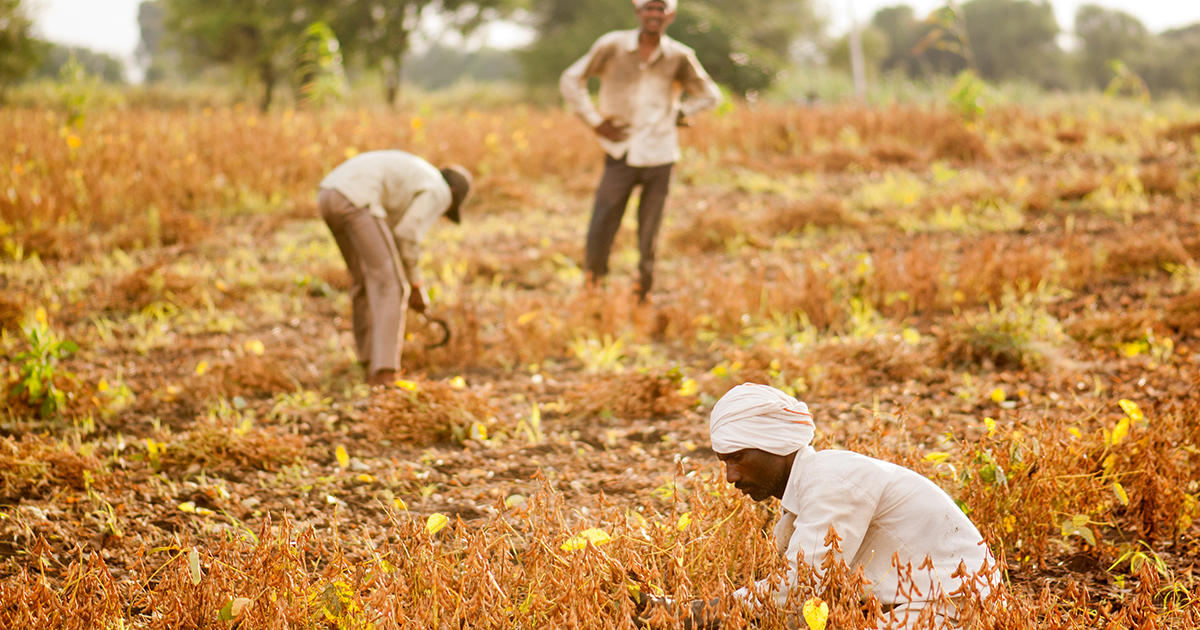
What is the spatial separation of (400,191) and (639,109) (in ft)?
5.79

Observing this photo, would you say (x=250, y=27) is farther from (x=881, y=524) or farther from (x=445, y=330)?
(x=881, y=524)

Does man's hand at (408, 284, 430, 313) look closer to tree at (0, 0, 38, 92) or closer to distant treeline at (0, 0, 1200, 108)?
distant treeline at (0, 0, 1200, 108)

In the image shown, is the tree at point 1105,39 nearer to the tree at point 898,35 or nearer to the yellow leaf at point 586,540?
the tree at point 898,35

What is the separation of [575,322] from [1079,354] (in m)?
2.72

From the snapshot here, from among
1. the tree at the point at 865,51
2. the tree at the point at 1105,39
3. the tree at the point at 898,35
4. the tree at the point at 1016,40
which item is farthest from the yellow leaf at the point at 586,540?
the tree at the point at 898,35

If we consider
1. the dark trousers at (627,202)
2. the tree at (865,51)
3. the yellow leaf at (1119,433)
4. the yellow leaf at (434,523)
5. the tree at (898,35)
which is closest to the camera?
the yellow leaf at (434,523)

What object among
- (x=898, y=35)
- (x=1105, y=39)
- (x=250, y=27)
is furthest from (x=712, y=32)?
(x=898, y=35)

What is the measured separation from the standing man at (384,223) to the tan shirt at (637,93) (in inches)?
53.3

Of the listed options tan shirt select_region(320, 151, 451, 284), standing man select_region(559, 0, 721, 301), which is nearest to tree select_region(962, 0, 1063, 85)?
standing man select_region(559, 0, 721, 301)

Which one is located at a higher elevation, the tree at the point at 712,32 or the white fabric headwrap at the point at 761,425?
the tree at the point at 712,32

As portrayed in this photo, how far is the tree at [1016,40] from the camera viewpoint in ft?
161

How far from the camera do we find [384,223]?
428 centimetres

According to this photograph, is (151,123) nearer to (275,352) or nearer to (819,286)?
(275,352)

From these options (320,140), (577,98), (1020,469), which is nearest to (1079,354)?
(1020,469)
